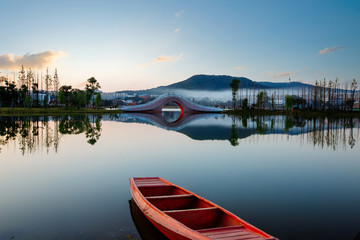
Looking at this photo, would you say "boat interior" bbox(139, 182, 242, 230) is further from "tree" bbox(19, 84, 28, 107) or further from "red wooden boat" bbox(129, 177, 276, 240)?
"tree" bbox(19, 84, 28, 107)

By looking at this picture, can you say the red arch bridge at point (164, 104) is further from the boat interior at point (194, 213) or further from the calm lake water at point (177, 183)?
the boat interior at point (194, 213)

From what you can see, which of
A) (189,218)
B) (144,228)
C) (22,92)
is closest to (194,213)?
(189,218)

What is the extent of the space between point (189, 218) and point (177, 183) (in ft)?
11.8

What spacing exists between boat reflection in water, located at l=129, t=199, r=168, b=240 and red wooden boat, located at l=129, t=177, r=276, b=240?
308mm

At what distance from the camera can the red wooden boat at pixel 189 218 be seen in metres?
4.30

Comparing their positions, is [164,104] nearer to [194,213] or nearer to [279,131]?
[279,131]

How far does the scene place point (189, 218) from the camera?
16.7 feet

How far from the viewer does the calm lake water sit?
5617 millimetres

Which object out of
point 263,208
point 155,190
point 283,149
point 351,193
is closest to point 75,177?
point 155,190

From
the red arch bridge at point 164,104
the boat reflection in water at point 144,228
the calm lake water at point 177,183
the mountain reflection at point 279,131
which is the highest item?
the red arch bridge at point 164,104

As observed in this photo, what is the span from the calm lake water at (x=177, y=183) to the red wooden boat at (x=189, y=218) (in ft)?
2.09

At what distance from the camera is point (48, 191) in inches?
311

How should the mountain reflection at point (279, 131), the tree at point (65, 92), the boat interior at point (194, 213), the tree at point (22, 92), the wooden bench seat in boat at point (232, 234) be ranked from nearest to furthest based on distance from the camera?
the wooden bench seat in boat at point (232, 234), the boat interior at point (194, 213), the mountain reflection at point (279, 131), the tree at point (22, 92), the tree at point (65, 92)

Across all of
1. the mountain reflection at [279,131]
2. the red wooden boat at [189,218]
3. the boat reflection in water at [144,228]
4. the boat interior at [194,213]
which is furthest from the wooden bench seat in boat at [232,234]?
the mountain reflection at [279,131]
